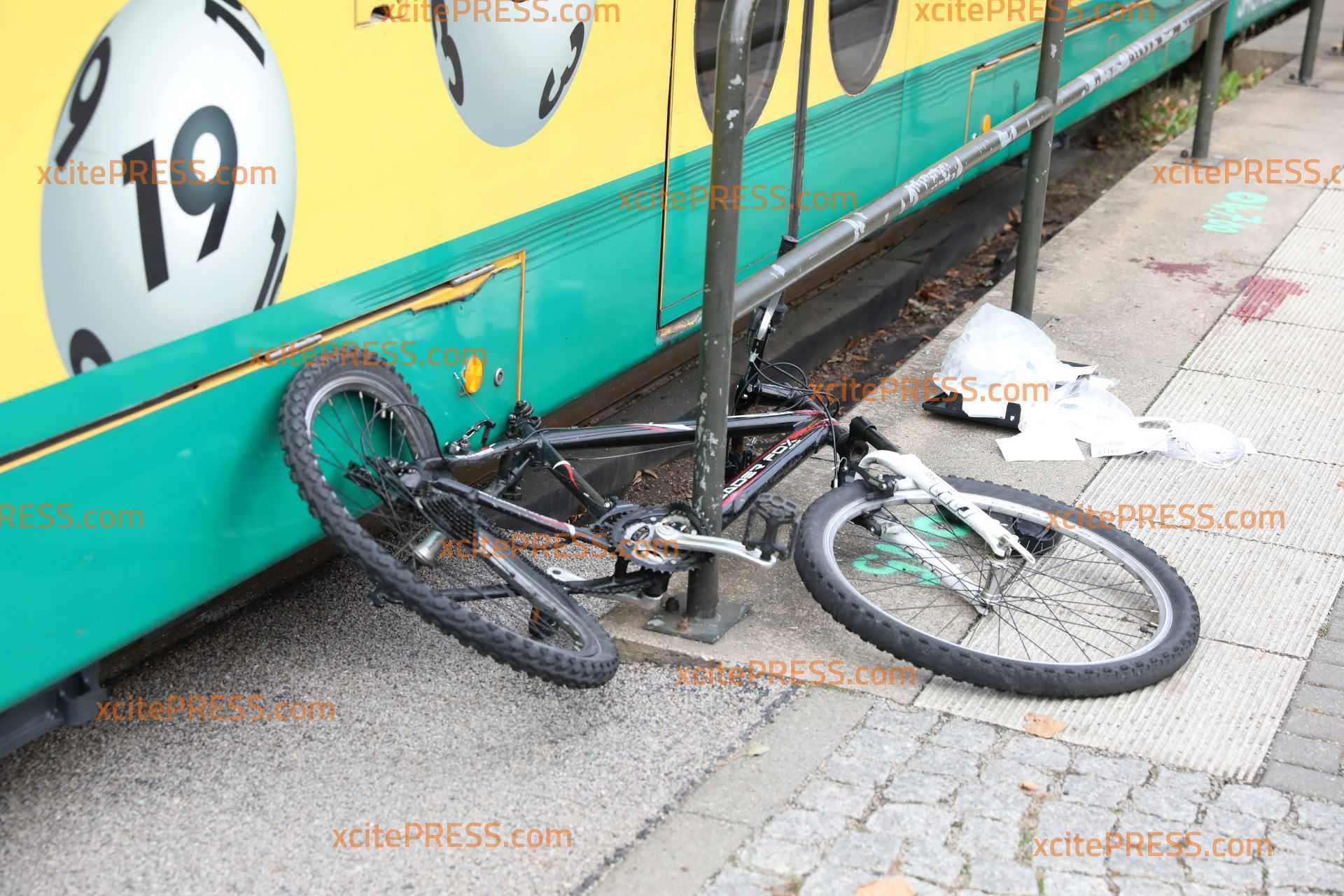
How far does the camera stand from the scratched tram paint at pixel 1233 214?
6.89 meters

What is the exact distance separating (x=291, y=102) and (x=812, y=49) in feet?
7.83

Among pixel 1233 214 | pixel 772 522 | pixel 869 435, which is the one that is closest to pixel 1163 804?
pixel 772 522

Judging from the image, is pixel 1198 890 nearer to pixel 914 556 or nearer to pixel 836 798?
pixel 836 798

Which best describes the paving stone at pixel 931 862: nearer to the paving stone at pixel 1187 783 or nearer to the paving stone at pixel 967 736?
the paving stone at pixel 967 736

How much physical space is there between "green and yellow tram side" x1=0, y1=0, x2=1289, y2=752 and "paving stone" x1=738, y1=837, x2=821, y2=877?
1.27 meters

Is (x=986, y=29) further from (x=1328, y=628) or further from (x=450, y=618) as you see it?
(x=450, y=618)

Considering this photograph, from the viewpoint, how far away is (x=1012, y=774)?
9.83 feet

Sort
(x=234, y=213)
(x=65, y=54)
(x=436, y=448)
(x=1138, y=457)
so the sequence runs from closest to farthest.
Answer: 1. (x=65, y=54)
2. (x=234, y=213)
3. (x=436, y=448)
4. (x=1138, y=457)

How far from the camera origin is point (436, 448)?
3.38 metres

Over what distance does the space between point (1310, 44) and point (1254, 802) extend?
326 inches

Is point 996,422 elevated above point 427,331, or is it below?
below

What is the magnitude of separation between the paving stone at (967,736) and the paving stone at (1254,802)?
1.58 feet

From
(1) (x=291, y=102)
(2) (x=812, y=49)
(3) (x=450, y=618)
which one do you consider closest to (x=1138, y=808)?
(3) (x=450, y=618)

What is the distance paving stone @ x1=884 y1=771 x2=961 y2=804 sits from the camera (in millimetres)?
2914
